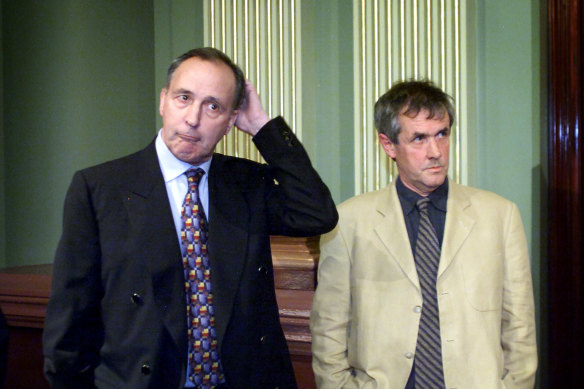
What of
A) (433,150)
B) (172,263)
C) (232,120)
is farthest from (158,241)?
(433,150)

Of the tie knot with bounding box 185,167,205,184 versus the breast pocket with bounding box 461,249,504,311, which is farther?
the breast pocket with bounding box 461,249,504,311

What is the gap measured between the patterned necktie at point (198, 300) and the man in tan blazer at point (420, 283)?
0.53 m

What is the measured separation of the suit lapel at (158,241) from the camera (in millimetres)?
1428

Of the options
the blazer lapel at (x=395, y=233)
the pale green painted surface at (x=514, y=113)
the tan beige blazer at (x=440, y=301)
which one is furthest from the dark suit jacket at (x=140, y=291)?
the pale green painted surface at (x=514, y=113)

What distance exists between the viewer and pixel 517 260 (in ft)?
6.21

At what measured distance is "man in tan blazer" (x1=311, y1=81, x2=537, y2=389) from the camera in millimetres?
1826

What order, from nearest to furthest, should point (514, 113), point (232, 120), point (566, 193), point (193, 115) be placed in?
point (193, 115) → point (232, 120) → point (566, 193) → point (514, 113)

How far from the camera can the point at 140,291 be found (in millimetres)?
1444

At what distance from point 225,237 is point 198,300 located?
16 centimetres

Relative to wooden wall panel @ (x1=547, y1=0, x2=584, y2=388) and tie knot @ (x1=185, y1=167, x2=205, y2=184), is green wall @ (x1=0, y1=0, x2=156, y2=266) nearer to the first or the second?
tie knot @ (x1=185, y1=167, x2=205, y2=184)

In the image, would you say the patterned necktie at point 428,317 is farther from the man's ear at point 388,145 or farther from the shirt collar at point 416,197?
the man's ear at point 388,145

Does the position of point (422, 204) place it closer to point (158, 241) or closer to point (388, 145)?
point (388, 145)

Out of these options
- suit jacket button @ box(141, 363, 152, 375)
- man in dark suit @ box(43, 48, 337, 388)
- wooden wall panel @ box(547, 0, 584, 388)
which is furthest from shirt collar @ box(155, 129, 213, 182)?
wooden wall panel @ box(547, 0, 584, 388)

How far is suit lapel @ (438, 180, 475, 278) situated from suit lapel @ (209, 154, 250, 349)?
0.61 meters
